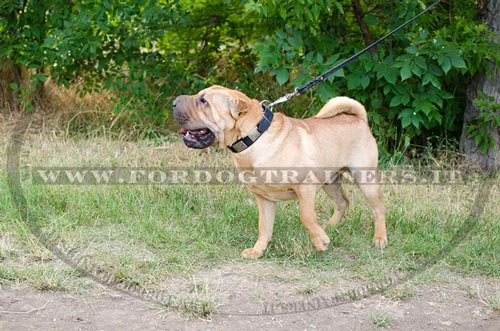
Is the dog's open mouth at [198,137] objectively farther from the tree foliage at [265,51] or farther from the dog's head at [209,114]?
the tree foliage at [265,51]

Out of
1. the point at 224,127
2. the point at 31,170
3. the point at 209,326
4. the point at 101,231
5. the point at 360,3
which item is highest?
the point at 360,3

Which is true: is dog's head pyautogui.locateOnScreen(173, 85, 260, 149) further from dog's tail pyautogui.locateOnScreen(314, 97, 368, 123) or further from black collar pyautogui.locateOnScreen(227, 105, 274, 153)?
dog's tail pyautogui.locateOnScreen(314, 97, 368, 123)

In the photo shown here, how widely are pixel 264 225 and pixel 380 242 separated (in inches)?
36.7

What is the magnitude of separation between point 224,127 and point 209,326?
134 centimetres

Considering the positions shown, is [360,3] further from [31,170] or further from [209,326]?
[209,326]

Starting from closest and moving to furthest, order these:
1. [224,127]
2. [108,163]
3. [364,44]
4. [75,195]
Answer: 1. [224,127]
2. [75,195]
3. [108,163]
4. [364,44]

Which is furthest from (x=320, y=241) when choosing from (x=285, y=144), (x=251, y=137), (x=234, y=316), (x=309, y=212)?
(x=234, y=316)

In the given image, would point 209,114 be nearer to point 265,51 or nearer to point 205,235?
point 205,235

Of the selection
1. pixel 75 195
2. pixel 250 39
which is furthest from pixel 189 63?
pixel 75 195

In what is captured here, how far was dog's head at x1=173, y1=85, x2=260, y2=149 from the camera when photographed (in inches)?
170

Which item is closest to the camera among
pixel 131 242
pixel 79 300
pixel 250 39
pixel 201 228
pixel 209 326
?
pixel 209 326

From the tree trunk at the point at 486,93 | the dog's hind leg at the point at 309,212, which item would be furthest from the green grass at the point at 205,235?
the tree trunk at the point at 486,93

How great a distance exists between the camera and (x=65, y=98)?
8.62m

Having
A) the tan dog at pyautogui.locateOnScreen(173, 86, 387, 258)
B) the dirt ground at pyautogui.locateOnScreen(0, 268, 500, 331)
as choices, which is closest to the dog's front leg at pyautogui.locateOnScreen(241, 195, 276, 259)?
the tan dog at pyautogui.locateOnScreen(173, 86, 387, 258)
